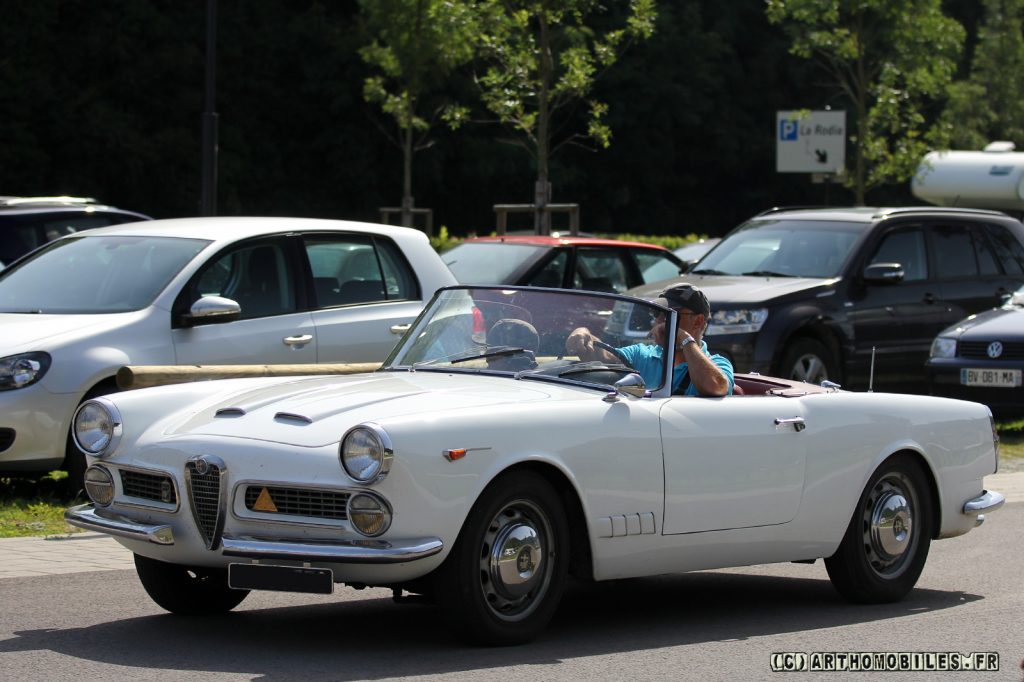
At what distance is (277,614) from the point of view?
7.38m

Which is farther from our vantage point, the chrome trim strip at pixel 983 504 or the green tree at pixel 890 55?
the green tree at pixel 890 55

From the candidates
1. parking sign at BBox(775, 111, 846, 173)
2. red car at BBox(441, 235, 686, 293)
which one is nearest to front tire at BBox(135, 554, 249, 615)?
red car at BBox(441, 235, 686, 293)

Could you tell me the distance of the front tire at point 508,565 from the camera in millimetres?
6273

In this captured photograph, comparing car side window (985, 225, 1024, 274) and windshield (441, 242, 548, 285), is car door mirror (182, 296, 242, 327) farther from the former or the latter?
car side window (985, 225, 1024, 274)

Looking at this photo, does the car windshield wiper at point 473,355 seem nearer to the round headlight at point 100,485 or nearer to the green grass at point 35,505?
the round headlight at point 100,485

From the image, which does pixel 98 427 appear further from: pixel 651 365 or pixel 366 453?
pixel 651 365

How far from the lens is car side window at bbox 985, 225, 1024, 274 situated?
17031mm

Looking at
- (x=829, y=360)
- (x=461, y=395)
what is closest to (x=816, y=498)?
(x=461, y=395)

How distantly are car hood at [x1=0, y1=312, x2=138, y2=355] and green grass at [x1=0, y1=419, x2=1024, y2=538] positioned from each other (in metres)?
0.99

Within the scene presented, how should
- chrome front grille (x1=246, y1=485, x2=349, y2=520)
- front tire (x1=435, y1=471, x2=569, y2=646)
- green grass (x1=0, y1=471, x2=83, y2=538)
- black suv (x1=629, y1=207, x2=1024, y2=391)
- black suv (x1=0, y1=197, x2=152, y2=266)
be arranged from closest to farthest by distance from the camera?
1. chrome front grille (x1=246, y1=485, x2=349, y2=520)
2. front tire (x1=435, y1=471, x2=569, y2=646)
3. green grass (x1=0, y1=471, x2=83, y2=538)
4. black suv (x1=0, y1=197, x2=152, y2=266)
5. black suv (x1=629, y1=207, x2=1024, y2=391)

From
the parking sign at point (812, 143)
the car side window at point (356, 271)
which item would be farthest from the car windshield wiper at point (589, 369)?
the parking sign at point (812, 143)

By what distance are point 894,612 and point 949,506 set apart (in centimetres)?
69

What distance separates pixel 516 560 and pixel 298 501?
0.86m

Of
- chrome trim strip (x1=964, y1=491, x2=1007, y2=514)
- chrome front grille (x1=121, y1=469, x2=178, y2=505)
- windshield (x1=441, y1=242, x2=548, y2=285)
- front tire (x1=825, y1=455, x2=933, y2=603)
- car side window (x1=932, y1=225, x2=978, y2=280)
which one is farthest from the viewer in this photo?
windshield (x1=441, y1=242, x2=548, y2=285)
